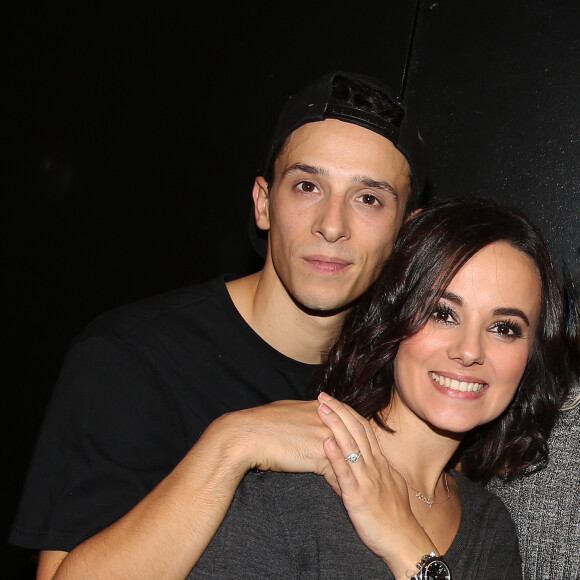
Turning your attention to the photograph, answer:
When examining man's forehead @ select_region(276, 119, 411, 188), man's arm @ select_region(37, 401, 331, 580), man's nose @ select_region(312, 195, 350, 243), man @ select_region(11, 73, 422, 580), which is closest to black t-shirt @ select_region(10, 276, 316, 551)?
man @ select_region(11, 73, 422, 580)

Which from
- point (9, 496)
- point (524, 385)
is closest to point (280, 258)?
point (524, 385)

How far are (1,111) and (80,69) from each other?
38cm

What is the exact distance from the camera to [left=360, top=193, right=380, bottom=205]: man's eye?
2.11m

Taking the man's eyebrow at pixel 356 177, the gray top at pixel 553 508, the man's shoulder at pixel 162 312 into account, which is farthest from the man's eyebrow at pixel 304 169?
the gray top at pixel 553 508

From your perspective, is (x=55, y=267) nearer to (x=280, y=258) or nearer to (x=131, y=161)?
(x=131, y=161)

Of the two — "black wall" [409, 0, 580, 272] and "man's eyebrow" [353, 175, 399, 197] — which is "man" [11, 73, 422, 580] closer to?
"man's eyebrow" [353, 175, 399, 197]

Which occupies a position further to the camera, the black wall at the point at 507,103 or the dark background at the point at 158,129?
the dark background at the point at 158,129

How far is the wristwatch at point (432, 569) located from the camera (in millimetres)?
1663

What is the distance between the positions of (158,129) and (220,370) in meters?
1.52

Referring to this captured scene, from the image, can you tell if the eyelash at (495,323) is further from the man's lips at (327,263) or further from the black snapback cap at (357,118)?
the black snapback cap at (357,118)

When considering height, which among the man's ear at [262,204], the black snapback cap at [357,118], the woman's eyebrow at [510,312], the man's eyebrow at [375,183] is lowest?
the woman's eyebrow at [510,312]

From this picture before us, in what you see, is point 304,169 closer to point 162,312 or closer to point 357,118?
point 357,118

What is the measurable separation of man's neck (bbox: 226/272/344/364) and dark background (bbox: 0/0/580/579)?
1.04 meters

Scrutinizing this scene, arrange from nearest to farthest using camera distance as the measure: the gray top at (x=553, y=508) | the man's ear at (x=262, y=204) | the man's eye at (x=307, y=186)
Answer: the gray top at (x=553, y=508) → the man's eye at (x=307, y=186) → the man's ear at (x=262, y=204)
